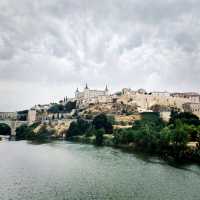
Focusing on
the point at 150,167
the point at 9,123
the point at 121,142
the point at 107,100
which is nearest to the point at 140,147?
the point at 121,142

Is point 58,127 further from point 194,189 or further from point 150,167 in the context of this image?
point 194,189

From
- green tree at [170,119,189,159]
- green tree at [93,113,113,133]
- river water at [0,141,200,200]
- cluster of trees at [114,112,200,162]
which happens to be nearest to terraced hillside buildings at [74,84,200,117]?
green tree at [93,113,113,133]

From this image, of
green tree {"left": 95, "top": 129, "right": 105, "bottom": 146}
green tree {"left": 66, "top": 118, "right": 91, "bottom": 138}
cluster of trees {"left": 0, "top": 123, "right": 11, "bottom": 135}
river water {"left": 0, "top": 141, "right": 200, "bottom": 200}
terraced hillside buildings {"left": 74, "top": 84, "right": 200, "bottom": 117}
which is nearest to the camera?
river water {"left": 0, "top": 141, "right": 200, "bottom": 200}

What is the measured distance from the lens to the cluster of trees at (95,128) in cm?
8984

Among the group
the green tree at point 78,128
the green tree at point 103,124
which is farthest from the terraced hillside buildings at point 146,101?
the green tree at point 103,124

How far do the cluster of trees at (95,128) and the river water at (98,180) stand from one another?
3748cm

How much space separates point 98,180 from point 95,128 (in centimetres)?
6592

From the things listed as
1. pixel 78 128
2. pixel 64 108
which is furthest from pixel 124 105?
pixel 64 108

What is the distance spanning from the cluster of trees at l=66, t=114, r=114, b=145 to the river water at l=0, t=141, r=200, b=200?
123ft

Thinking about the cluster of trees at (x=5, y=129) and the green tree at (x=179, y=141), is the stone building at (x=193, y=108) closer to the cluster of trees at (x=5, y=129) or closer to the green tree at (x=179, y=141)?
the cluster of trees at (x=5, y=129)

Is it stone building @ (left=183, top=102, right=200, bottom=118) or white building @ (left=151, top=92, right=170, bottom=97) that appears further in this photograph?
white building @ (left=151, top=92, right=170, bottom=97)

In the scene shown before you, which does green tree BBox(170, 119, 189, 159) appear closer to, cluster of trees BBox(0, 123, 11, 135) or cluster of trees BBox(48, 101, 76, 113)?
cluster of trees BBox(0, 123, 11, 135)

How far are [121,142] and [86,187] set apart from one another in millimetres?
44947

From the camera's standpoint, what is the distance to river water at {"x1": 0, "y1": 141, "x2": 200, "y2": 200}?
30094 millimetres
